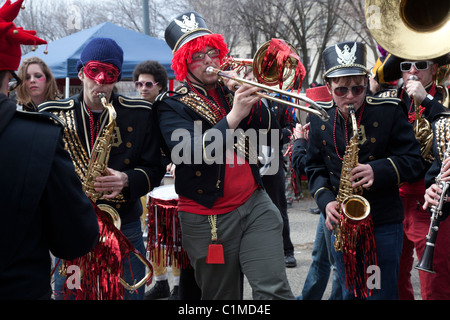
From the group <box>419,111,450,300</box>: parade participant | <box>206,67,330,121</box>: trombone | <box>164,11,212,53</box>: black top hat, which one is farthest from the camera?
<box>164,11,212,53</box>: black top hat

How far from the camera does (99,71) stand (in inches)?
126

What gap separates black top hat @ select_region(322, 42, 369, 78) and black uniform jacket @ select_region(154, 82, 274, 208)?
563mm

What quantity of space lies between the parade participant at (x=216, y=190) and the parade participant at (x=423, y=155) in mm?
1304

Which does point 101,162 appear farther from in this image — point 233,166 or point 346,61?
point 346,61

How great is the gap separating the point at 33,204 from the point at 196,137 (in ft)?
4.52

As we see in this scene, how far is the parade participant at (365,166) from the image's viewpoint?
10.5 ft

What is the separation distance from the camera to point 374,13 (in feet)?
12.1

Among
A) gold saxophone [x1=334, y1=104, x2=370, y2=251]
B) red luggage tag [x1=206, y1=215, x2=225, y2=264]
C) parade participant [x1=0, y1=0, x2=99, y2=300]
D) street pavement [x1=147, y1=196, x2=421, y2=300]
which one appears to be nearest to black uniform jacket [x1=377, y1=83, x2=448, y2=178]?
gold saxophone [x1=334, y1=104, x2=370, y2=251]

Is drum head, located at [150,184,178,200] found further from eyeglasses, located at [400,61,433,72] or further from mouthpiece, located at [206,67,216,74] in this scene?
eyeglasses, located at [400,61,433,72]

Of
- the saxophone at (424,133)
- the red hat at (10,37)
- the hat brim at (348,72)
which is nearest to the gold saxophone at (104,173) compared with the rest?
the red hat at (10,37)

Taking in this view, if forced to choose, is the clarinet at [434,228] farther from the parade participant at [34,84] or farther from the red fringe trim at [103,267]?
the parade participant at [34,84]

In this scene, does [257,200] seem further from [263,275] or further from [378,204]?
[378,204]

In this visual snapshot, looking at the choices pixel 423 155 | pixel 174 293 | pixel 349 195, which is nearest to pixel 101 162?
pixel 349 195

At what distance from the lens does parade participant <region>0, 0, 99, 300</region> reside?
1731 millimetres
